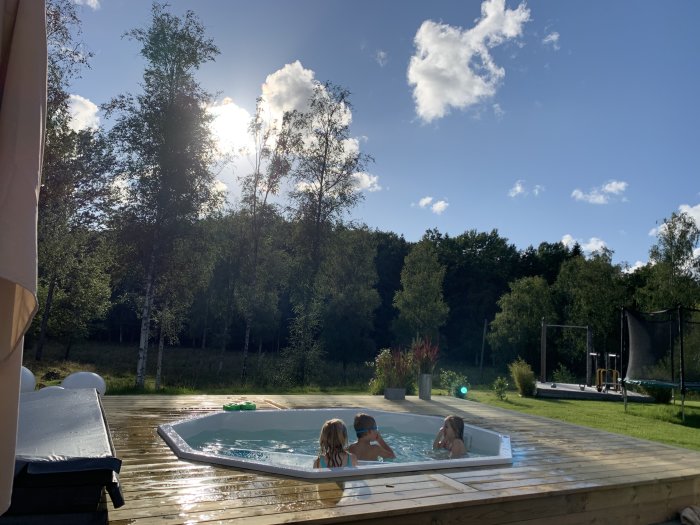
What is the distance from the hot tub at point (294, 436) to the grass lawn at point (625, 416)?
128 inches

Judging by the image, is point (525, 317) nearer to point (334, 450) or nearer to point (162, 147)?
point (162, 147)

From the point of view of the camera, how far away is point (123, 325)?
94.9 ft

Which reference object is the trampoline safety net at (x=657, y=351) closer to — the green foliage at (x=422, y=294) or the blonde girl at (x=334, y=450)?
the blonde girl at (x=334, y=450)

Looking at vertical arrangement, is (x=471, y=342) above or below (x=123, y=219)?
below

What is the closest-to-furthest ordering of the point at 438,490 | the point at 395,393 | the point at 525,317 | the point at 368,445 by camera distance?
the point at 438,490, the point at 368,445, the point at 395,393, the point at 525,317

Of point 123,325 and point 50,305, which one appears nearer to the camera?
point 50,305

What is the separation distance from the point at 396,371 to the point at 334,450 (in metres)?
4.82

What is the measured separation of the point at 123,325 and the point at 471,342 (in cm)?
2200

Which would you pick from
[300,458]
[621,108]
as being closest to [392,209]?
[621,108]

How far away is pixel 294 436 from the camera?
5980 mm

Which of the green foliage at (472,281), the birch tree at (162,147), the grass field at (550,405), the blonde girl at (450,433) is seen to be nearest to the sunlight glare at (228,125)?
the birch tree at (162,147)

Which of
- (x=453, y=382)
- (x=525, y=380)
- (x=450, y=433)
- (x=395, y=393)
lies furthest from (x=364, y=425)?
(x=525, y=380)

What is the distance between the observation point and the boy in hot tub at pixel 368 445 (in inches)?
189

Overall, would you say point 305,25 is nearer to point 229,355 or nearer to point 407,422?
point 407,422
